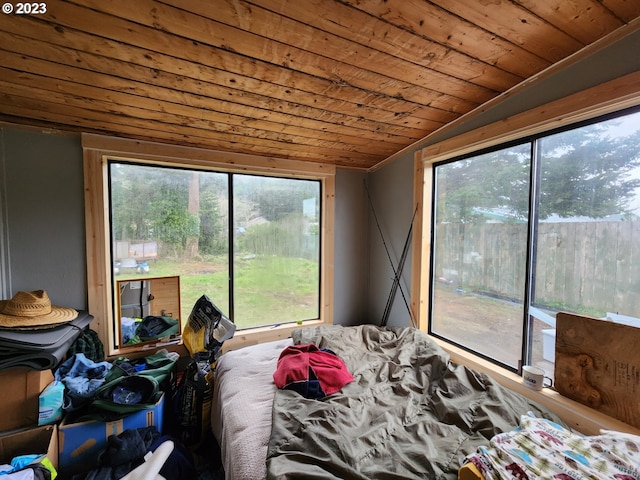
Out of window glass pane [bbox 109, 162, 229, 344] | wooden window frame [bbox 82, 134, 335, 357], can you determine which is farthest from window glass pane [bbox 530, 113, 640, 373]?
window glass pane [bbox 109, 162, 229, 344]

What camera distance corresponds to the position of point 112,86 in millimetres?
1505

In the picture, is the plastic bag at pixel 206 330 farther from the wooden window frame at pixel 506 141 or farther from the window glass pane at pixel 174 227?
the wooden window frame at pixel 506 141

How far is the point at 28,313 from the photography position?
1.54 meters

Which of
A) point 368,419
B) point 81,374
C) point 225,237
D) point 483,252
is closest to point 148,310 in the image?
point 81,374

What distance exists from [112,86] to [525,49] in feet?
7.50

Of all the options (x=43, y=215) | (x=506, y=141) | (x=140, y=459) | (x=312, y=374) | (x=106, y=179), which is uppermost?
(x=506, y=141)

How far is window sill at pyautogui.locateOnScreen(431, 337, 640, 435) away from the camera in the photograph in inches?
50.6

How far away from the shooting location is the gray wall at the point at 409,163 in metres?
1.33

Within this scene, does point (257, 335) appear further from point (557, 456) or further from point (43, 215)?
point (557, 456)

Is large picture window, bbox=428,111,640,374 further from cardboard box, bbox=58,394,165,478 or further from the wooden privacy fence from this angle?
cardboard box, bbox=58,394,165,478

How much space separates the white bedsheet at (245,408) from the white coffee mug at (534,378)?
152cm

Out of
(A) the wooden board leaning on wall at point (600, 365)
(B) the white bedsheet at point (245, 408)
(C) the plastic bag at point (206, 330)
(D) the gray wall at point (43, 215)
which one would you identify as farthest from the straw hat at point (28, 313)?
(A) the wooden board leaning on wall at point (600, 365)

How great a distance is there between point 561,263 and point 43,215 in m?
3.45

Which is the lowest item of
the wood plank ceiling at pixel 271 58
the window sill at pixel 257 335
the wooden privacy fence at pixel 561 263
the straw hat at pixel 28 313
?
the window sill at pixel 257 335
